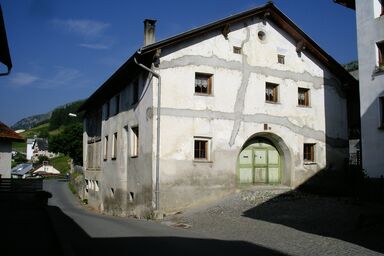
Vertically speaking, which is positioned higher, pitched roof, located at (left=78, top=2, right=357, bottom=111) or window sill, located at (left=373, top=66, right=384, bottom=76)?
pitched roof, located at (left=78, top=2, right=357, bottom=111)

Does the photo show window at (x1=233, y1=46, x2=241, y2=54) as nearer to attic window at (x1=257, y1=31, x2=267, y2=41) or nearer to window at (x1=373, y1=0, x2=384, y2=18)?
attic window at (x1=257, y1=31, x2=267, y2=41)

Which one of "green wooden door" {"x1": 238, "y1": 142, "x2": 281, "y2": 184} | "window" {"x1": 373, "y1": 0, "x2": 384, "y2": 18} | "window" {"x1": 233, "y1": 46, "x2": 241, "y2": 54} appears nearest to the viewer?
"window" {"x1": 373, "y1": 0, "x2": 384, "y2": 18}

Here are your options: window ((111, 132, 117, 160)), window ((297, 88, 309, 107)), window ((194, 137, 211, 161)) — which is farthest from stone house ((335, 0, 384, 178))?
window ((111, 132, 117, 160))

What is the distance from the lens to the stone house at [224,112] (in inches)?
646

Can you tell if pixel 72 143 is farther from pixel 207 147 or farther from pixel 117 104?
pixel 207 147

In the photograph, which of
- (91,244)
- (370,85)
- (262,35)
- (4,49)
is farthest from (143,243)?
(262,35)

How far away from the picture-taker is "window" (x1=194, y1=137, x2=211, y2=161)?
16938mm

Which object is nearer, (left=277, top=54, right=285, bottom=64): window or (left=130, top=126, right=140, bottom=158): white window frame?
(left=130, top=126, right=140, bottom=158): white window frame

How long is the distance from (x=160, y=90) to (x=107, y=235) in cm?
738

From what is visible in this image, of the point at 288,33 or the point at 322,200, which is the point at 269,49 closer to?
the point at 288,33

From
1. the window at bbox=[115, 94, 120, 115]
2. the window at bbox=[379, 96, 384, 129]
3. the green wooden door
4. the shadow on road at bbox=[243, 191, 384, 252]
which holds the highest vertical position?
the window at bbox=[115, 94, 120, 115]

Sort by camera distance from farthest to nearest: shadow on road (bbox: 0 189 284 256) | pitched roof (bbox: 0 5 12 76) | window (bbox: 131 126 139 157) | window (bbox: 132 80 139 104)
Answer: window (bbox: 131 126 139 157) → window (bbox: 132 80 139 104) → shadow on road (bbox: 0 189 284 256) → pitched roof (bbox: 0 5 12 76)

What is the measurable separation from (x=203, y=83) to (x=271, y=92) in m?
3.70

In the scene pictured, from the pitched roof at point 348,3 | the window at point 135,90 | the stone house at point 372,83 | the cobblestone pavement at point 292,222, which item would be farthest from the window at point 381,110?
the window at point 135,90
